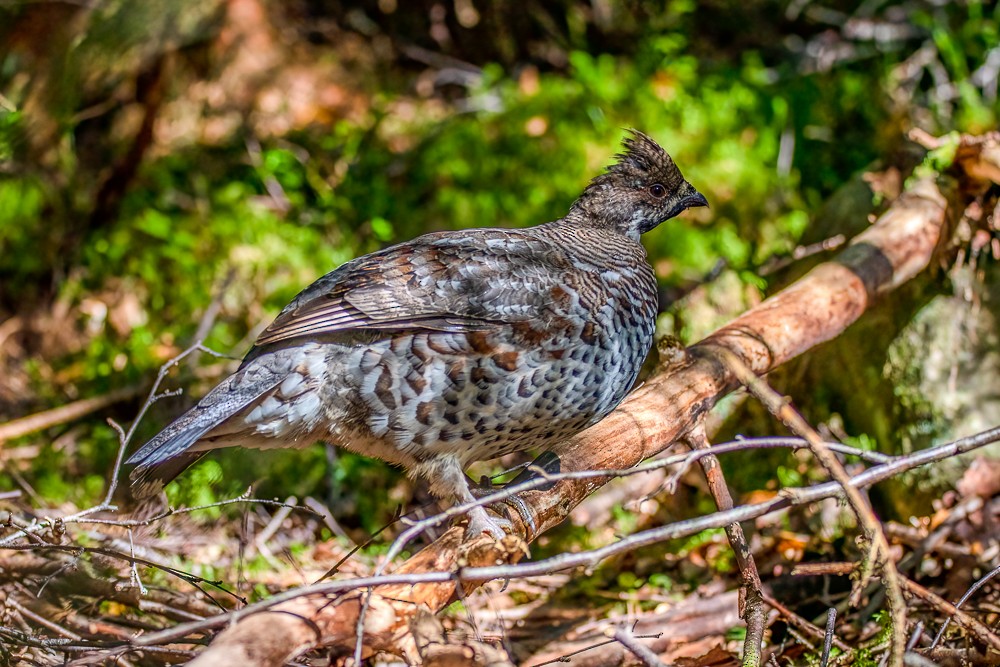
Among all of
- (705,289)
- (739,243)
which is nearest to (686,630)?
(705,289)

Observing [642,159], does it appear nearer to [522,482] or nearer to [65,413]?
[522,482]

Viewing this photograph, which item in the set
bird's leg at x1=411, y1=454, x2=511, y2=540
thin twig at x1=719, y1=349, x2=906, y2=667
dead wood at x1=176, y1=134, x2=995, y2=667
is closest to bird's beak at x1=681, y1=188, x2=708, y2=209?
dead wood at x1=176, y1=134, x2=995, y2=667

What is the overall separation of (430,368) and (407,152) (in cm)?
435

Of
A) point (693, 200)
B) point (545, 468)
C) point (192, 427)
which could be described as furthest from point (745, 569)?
point (192, 427)

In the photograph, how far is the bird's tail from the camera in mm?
3324

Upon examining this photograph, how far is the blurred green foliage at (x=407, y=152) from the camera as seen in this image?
6.43 meters

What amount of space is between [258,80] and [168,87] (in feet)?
3.06

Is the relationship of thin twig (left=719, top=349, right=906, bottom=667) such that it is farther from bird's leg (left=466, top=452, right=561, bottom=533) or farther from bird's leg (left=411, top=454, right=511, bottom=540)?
bird's leg (left=411, top=454, right=511, bottom=540)

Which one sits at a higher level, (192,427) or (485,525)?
(192,427)

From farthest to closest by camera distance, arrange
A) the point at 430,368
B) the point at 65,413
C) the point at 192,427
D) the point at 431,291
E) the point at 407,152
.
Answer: the point at 407,152 < the point at 65,413 < the point at 431,291 < the point at 430,368 < the point at 192,427

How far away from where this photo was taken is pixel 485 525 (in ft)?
10.7

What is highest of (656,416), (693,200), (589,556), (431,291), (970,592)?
(693,200)

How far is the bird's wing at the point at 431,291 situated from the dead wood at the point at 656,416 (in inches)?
23.1

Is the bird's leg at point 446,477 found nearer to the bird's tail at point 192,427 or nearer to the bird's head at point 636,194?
the bird's tail at point 192,427
